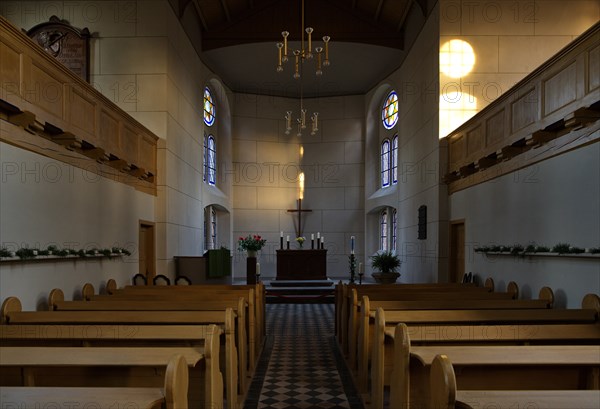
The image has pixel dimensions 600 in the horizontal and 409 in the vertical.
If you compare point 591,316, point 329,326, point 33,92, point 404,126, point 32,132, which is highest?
point 404,126

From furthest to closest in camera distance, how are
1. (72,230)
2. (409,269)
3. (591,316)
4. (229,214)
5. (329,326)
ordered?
(229,214)
(409,269)
(329,326)
(72,230)
(591,316)

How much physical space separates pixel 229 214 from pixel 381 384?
12469 mm

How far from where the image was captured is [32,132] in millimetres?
5441

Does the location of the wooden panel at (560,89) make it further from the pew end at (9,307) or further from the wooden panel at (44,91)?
the pew end at (9,307)

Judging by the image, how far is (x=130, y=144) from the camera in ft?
27.3

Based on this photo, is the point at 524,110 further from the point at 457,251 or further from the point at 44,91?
the point at 44,91

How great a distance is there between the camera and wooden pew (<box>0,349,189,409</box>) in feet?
6.78

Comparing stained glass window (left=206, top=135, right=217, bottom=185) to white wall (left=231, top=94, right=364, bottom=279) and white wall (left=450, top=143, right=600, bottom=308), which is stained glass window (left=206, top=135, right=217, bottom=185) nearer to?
white wall (left=231, top=94, right=364, bottom=279)

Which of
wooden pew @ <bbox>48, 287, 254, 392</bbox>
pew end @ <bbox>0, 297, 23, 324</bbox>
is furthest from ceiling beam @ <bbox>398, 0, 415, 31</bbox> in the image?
pew end @ <bbox>0, 297, 23, 324</bbox>

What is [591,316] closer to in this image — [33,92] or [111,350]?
[111,350]

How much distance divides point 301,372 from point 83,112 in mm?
4450

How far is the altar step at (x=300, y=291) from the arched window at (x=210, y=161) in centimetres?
403

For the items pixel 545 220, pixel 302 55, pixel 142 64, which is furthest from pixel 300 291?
pixel 545 220

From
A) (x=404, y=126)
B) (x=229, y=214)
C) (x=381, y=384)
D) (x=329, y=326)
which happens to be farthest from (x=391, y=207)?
(x=381, y=384)
